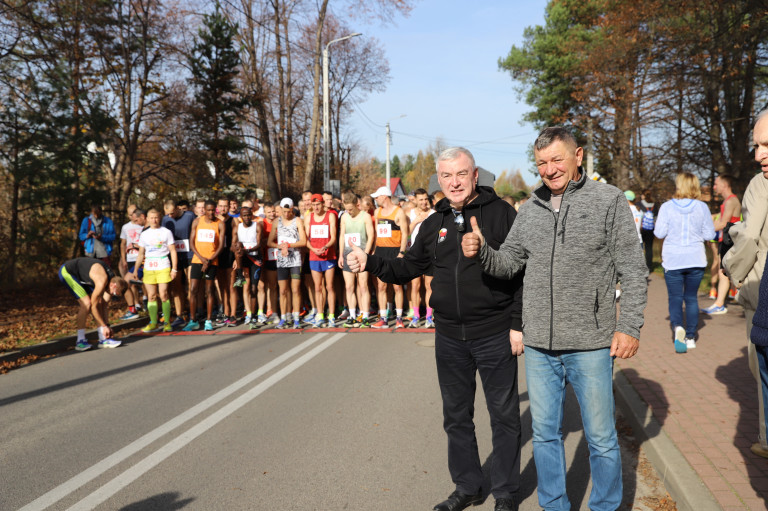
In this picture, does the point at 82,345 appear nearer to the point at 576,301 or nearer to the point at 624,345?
the point at 576,301

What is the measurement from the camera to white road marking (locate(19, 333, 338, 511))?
4.08m

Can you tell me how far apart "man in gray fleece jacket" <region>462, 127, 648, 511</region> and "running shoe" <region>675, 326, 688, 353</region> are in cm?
509

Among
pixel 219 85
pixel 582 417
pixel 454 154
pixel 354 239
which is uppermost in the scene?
pixel 219 85

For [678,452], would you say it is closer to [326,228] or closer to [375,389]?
[375,389]

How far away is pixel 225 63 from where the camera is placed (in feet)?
93.7

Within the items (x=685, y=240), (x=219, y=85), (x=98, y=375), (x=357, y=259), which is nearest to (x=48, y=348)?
(x=98, y=375)

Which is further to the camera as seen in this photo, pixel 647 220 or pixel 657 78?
pixel 657 78

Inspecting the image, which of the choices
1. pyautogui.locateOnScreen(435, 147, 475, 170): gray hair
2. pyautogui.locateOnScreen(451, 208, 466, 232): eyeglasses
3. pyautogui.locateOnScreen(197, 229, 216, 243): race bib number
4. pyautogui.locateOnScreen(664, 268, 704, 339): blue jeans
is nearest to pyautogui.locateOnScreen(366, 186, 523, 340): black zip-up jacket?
pyautogui.locateOnScreen(451, 208, 466, 232): eyeglasses

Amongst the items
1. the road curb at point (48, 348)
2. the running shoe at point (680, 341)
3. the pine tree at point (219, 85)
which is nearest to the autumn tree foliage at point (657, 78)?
the running shoe at point (680, 341)

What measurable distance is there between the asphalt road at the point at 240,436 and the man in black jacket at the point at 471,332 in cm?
32

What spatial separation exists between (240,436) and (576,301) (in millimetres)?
3242

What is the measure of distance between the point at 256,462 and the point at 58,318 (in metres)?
9.30

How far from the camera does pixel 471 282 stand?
3.71 metres

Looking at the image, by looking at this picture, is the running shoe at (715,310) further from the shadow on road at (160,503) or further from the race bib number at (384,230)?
the shadow on road at (160,503)
